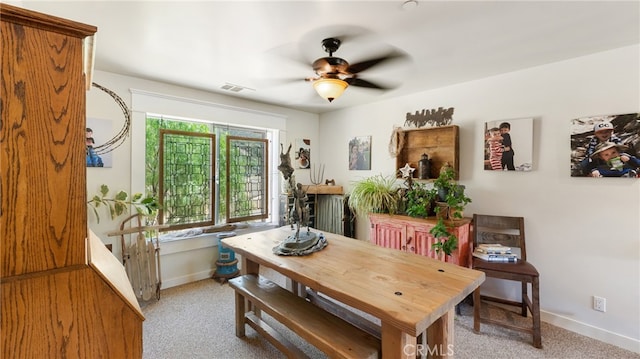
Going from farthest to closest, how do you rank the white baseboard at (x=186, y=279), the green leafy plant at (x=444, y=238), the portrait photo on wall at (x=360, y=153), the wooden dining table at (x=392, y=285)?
the portrait photo on wall at (x=360, y=153)
the white baseboard at (x=186, y=279)
the green leafy plant at (x=444, y=238)
the wooden dining table at (x=392, y=285)

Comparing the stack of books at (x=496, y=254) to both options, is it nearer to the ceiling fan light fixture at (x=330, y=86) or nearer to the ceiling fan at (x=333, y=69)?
the ceiling fan at (x=333, y=69)

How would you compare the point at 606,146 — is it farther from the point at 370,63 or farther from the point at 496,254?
the point at 370,63

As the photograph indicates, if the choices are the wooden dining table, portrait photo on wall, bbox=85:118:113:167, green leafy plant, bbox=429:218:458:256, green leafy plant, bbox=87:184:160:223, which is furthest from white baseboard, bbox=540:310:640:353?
portrait photo on wall, bbox=85:118:113:167

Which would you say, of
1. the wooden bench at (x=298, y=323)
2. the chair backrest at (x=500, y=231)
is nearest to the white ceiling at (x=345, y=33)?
the chair backrest at (x=500, y=231)

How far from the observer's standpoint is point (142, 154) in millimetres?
3088

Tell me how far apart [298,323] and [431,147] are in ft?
8.65

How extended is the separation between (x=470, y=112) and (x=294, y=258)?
8.50 feet

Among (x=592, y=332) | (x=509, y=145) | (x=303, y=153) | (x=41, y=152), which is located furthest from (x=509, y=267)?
(x=303, y=153)

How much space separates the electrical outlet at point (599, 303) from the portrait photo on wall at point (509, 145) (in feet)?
4.03

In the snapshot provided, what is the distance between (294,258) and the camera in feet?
6.10

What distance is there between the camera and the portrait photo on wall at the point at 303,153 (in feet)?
14.9

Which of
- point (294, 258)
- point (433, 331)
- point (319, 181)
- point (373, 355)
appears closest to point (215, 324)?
point (294, 258)

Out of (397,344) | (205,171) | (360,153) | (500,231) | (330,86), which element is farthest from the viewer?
(360,153)

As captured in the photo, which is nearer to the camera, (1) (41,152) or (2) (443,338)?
(1) (41,152)
